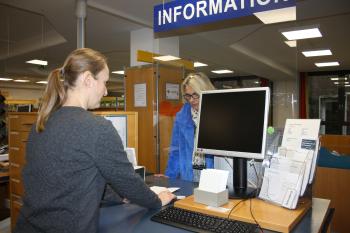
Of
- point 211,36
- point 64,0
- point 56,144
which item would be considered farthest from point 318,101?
point 56,144

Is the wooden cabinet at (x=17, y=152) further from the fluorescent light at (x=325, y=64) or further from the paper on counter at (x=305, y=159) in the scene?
the fluorescent light at (x=325, y=64)

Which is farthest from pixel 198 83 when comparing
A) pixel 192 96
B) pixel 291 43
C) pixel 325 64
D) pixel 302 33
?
pixel 325 64

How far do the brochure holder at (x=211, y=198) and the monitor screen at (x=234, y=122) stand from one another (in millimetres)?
203

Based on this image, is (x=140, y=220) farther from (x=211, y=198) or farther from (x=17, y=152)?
(x=17, y=152)

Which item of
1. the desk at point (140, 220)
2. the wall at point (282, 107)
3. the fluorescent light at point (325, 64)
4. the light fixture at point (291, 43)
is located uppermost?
the light fixture at point (291, 43)

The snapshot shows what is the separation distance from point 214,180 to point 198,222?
0.78ft

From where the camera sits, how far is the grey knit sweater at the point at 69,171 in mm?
944

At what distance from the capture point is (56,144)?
3.14 feet

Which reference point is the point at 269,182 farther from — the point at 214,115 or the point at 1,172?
the point at 1,172

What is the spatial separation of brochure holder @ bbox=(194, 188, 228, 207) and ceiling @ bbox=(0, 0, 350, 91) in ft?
8.55

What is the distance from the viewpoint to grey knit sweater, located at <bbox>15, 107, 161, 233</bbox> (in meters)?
0.94

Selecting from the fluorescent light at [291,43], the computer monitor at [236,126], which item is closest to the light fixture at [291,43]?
the fluorescent light at [291,43]

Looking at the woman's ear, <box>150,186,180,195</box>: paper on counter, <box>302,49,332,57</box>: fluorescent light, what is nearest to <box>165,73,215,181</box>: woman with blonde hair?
<box>150,186,180,195</box>: paper on counter

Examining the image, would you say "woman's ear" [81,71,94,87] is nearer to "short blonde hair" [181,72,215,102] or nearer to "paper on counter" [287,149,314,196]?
"paper on counter" [287,149,314,196]
